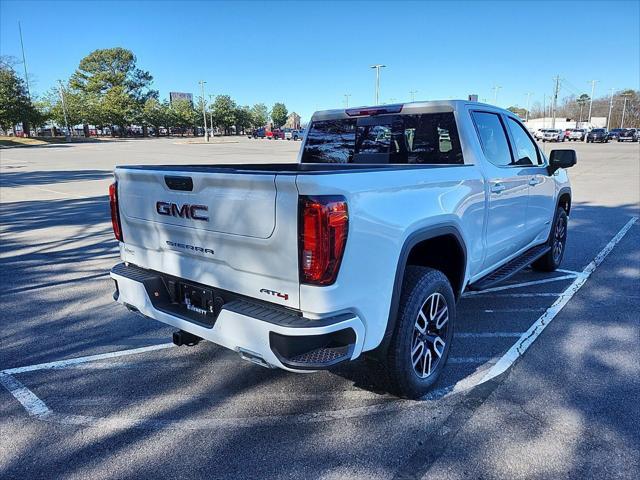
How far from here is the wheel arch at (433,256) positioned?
270 cm

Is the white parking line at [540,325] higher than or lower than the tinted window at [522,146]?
lower

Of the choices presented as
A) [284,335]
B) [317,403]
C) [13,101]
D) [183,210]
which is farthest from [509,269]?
[13,101]

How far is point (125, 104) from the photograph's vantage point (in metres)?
82.2

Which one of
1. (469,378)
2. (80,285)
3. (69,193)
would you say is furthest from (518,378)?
(69,193)

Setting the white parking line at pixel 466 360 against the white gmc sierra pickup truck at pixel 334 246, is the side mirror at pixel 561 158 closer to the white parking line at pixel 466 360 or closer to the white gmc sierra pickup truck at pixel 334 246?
the white gmc sierra pickup truck at pixel 334 246

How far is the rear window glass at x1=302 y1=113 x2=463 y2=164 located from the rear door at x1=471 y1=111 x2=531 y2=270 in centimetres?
30

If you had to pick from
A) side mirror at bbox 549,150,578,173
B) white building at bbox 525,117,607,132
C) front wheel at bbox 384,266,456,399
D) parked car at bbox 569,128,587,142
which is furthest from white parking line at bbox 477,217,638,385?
white building at bbox 525,117,607,132

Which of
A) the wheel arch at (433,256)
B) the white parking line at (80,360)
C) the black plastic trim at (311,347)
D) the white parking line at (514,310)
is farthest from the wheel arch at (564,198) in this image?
the white parking line at (80,360)

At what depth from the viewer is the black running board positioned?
3931mm

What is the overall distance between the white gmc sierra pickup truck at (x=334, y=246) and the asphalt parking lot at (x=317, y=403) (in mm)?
384

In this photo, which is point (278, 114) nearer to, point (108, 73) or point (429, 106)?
point (108, 73)

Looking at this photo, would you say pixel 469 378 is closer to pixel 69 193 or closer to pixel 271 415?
pixel 271 415

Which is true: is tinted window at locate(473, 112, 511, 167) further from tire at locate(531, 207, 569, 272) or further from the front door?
tire at locate(531, 207, 569, 272)

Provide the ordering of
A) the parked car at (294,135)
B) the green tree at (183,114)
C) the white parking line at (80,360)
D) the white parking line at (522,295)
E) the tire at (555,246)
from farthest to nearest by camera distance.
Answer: the green tree at (183,114), the parked car at (294,135), the tire at (555,246), the white parking line at (522,295), the white parking line at (80,360)
